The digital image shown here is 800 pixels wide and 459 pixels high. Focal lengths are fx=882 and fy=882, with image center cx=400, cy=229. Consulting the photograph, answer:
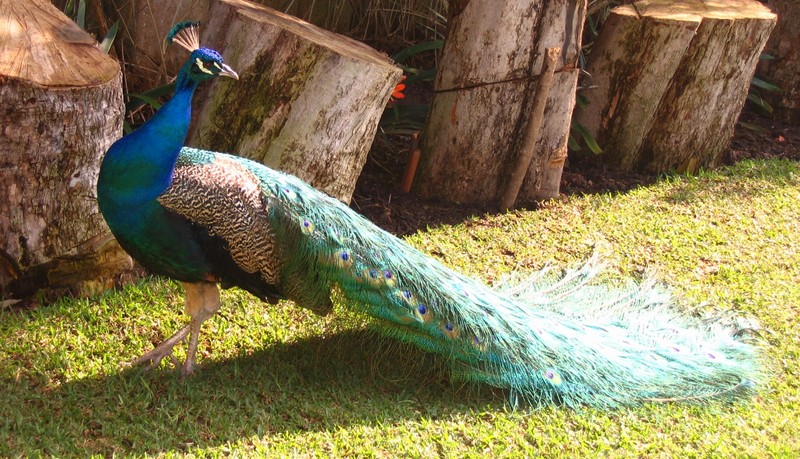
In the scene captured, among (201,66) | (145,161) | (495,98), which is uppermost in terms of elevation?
(201,66)

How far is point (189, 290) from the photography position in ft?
11.6

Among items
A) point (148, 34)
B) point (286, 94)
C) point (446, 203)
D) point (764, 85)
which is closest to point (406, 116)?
point (446, 203)

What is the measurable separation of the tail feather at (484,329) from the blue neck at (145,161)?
1.39 feet

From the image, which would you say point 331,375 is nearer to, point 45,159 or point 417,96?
point 45,159

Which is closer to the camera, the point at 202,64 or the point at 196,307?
the point at 202,64

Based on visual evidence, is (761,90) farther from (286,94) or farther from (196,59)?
(196,59)

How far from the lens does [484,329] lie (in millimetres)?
3510

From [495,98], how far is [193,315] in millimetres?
2464

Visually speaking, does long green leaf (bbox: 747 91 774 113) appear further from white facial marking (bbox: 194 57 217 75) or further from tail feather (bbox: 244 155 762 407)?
white facial marking (bbox: 194 57 217 75)

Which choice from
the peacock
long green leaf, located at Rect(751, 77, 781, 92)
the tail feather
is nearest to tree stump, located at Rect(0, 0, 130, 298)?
the peacock

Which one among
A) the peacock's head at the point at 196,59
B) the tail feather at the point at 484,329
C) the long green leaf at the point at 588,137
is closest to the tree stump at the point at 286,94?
the tail feather at the point at 484,329

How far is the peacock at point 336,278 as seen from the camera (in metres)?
3.21

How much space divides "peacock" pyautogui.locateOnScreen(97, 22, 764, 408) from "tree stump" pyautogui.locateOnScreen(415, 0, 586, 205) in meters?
1.75

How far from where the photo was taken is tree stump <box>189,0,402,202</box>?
433 cm
